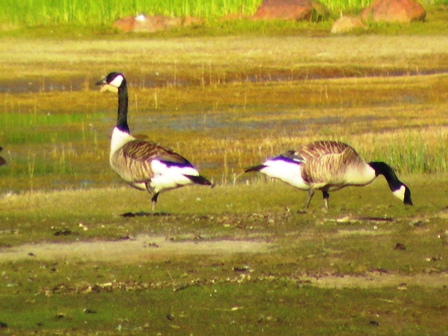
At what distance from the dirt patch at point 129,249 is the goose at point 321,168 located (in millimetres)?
2438

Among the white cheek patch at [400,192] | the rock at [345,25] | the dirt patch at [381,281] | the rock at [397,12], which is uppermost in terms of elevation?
the rock at [397,12]

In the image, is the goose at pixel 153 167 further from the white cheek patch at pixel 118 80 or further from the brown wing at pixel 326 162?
the white cheek patch at pixel 118 80

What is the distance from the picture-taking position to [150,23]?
4747 cm

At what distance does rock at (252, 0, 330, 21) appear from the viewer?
48438 millimetres

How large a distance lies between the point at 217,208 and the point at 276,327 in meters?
6.98

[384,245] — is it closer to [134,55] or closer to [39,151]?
[39,151]

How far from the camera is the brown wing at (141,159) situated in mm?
13867

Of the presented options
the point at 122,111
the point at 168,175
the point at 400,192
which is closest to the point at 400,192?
the point at 400,192

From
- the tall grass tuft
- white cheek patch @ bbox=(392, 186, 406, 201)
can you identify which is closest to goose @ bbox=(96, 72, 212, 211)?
white cheek patch @ bbox=(392, 186, 406, 201)

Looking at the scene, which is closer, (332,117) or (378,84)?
(332,117)

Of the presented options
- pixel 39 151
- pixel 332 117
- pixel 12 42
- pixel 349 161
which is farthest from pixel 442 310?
pixel 12 42

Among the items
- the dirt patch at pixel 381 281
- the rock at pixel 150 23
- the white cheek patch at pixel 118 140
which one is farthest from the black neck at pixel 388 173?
the rock at pixel 150 23

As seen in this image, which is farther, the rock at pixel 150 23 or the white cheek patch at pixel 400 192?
the rock at pixel 150 23

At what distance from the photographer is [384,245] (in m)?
11.4
